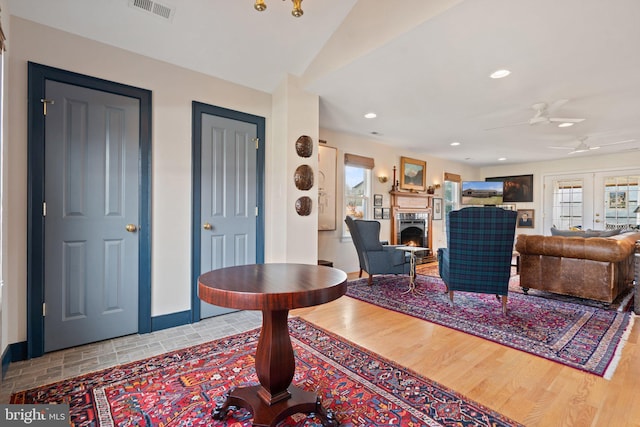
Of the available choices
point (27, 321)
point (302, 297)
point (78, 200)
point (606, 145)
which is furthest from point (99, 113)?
point (606, 145)

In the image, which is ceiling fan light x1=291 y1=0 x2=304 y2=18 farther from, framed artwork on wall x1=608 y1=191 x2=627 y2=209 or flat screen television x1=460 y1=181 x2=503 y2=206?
framed artwork on wall x1=608 y1=191 x2=627 y2=209

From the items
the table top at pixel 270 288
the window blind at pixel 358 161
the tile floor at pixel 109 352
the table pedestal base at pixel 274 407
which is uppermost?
the window blind at pixel 358 161

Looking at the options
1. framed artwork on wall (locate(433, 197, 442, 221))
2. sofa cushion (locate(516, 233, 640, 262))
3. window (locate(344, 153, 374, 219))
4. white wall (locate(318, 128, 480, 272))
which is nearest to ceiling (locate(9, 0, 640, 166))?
white wall (locate(318, 128, 480, 272))

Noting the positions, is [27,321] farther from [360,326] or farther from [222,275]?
[360,326]

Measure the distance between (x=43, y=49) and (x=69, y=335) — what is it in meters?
2.18

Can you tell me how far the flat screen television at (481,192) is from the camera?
812 centimetres

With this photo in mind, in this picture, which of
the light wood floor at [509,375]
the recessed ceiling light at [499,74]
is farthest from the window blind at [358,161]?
the light wood floor at [509,375]

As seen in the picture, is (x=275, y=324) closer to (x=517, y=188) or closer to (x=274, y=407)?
(x=274, y=407)

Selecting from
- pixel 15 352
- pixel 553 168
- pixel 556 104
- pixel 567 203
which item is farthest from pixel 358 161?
pixel 567 203

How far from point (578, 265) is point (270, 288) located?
3.95 meters

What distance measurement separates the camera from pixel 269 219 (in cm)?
350

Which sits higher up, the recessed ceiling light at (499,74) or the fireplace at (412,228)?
the recessed ceiling light at (499,74)

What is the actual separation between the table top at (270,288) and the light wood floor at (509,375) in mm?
1144

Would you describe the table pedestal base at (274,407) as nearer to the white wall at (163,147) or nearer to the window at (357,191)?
the white wall at (163,147)
